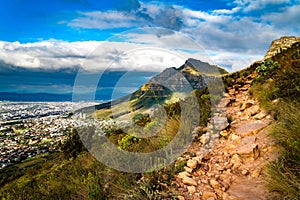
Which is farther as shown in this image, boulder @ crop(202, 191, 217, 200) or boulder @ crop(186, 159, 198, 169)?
boulder @ crop(186, 159, 198, 169)

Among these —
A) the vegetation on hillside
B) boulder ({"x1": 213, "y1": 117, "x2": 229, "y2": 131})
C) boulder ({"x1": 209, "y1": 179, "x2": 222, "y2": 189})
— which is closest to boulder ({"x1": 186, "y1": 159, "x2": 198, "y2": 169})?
boulder ({"x1": 209, "y1": 179, "x2": 222, "y2": 189})

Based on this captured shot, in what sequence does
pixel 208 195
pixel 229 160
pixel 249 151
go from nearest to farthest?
pixel 208 195 → pixel 249 151 → pixel 229 160

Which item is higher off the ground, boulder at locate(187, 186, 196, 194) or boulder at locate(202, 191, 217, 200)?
boulder at locate(187, 186, 196, 194)

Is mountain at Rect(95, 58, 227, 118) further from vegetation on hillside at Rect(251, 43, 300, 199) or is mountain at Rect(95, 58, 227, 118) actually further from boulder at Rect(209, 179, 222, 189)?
boulder at Rect(209, 179, 222, 189)

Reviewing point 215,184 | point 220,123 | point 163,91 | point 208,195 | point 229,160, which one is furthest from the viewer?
point 163,91

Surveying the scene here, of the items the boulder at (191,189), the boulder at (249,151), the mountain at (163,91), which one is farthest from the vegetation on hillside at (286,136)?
the mountain at (163,91)

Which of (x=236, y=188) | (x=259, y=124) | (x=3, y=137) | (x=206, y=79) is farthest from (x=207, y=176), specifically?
(x=3, y=137)

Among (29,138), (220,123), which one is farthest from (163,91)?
(29,138)

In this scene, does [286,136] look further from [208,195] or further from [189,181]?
[189,181]

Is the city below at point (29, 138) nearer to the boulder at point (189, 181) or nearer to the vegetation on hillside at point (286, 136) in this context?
the vegetation on hillside at point (286, 136)

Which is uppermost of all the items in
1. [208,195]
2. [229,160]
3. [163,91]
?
[163,91]
